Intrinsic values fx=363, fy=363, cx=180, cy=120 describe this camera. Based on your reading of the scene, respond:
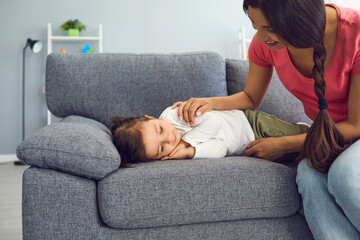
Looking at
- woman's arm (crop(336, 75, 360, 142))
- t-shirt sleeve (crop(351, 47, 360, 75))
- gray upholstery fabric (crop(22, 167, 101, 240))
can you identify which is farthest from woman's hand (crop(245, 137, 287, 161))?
gray upholstery fabric (crop(22, 167, 101, 240))

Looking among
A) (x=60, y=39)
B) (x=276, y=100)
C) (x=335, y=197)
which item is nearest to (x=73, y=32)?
(x=60, y=39)

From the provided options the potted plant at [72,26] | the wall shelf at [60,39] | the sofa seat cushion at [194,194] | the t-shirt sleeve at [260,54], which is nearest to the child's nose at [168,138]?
the sofa seat cushion at [194,194]

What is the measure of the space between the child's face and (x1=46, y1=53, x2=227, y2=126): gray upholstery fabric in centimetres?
30

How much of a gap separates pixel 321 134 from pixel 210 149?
434 mm

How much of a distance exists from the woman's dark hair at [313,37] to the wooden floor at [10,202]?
1.30 meters

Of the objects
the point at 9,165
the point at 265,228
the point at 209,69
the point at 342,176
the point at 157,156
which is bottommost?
the point at 9,165

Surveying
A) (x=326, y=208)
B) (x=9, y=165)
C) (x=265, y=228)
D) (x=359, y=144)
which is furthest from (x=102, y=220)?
(x=9, y=165)

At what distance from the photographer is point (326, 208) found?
1.03 m

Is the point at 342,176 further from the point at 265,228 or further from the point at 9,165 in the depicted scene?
the point at 9,165

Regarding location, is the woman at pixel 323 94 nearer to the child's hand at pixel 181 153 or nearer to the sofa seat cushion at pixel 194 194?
the sofa seat cushion at pixel 194 194

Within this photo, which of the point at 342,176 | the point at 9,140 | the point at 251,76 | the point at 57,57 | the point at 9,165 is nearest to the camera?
the point at 342,176

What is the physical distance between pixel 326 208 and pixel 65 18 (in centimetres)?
345

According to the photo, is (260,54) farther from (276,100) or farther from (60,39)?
(60,39)

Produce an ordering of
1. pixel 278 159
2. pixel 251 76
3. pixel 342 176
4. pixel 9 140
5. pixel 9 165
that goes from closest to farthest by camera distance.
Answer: pixel 342 176
pixel 278 159
pixel 251 76
pixel 9 165
pixel 9 140
